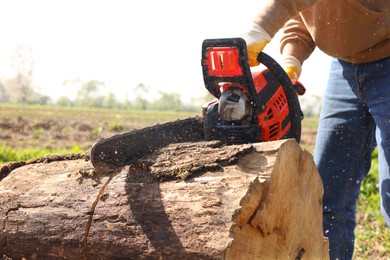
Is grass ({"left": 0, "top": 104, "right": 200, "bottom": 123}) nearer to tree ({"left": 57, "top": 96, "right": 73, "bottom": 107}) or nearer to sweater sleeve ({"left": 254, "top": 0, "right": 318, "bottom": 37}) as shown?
tree ({"left": 57, "top": 96, "right": 73, "bottom": 107})

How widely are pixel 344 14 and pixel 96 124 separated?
10.9 m

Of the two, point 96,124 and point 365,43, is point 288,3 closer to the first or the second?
point 365,43

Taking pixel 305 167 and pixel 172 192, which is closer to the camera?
pixel 172 192

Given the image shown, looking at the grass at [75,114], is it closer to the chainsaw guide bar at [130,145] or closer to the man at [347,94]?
the man at [347,94]

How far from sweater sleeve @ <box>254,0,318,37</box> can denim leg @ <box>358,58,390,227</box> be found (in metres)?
0.69

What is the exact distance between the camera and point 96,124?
43.7ft

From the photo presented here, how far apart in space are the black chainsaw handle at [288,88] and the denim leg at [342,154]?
687 mm

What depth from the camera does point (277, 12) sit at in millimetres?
2547

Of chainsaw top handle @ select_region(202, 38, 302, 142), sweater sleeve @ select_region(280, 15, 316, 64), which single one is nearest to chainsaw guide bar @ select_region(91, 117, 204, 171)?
chainsaw top handle @ select_region(202, 38, 302, 142)

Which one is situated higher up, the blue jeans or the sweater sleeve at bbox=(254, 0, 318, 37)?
the sweater sleeve at bbox=(254, 0, 318, 37)

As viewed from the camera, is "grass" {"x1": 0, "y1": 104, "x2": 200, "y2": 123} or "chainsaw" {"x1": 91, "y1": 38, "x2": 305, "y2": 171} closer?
"chainsaw" {"x1": 91, "y1": 38, "x2": 305, "y2": 171}

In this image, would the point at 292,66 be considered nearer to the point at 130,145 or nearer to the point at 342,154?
the point at 342,154

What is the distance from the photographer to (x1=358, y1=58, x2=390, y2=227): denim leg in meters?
2.93

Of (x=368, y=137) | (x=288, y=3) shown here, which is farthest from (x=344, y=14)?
(x=368, y=137)
